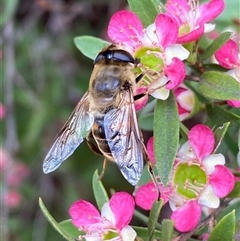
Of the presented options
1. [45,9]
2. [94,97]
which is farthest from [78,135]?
[45,9]

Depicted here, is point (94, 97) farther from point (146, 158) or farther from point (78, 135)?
point (146, 158)

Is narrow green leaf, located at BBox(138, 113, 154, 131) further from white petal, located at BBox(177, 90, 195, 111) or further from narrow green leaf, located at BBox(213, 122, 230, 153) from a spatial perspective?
narrow green leaf, located at BBox(213, 122, 230, 153)

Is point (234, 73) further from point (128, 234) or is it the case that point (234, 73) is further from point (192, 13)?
point (128, 234)

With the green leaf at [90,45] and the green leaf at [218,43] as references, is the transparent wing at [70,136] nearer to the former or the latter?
the green leaf at [90,45]

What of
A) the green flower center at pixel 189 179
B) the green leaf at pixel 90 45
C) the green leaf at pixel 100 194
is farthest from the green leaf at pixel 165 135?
the green leaf at pixel 90 45

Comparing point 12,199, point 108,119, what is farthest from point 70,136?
point 12,199

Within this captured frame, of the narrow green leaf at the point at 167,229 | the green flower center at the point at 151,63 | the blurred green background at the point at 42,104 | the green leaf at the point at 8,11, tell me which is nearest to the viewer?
the narrow green leaf at the point at 167,229

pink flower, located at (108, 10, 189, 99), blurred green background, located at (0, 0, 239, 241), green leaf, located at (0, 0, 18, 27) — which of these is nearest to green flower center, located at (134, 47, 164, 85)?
pink flower, located at (108, 10, 189, 99)

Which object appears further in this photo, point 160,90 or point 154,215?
point 160,90
